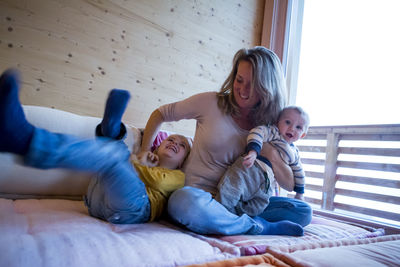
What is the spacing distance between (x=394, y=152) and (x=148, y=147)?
1.53m

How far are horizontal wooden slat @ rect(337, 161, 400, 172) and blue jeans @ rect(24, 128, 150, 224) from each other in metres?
1.57

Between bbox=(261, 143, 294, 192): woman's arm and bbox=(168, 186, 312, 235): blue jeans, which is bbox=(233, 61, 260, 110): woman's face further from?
bbox=(168, 186, 312, 235): blue jeans

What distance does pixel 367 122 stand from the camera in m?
1.90

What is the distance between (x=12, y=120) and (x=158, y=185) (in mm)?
627

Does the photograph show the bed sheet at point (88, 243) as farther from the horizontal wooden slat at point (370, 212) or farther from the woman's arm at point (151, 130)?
the horizontal wooden slat at point (370, 212)

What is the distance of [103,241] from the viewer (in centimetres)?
73

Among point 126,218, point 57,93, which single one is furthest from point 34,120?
point 126,218

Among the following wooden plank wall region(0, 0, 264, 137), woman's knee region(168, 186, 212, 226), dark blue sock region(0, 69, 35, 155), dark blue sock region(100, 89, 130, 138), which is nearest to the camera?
dark blue sock region(0, 69, 35, 155)

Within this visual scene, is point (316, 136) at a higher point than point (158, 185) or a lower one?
higher

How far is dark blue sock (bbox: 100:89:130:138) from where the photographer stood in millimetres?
796

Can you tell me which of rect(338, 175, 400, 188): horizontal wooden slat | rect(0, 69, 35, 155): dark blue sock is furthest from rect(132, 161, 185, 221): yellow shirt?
rect(338, 175, 400, 188): horizontal wooden slat

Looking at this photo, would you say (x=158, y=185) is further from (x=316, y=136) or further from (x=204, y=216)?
(x=316, y=136)

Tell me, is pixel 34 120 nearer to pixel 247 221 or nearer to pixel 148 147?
pixel 148 147

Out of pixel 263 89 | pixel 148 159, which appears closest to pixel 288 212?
pixel 263 89
